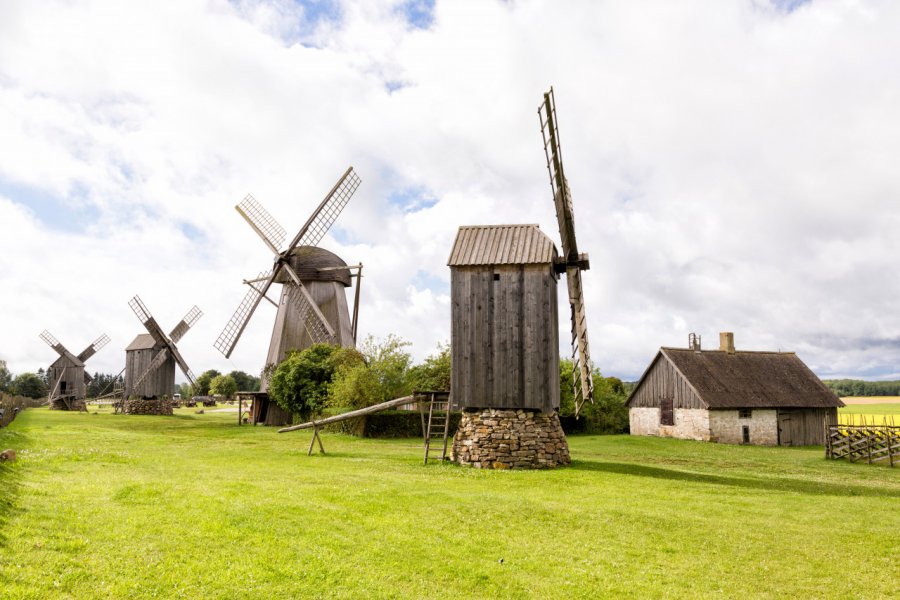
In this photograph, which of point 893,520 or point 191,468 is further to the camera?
point 191,468

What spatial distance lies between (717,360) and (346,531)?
115ft

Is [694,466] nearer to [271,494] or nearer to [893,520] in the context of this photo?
[893,520]

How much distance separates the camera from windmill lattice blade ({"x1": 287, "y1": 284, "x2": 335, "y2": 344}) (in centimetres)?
4406

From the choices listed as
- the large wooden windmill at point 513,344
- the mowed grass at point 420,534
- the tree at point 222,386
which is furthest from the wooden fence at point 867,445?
the tree at point 222,386

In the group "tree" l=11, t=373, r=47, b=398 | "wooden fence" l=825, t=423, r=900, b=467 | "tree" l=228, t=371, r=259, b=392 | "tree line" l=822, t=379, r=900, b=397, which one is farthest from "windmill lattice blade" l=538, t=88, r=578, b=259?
"tree line" l=822, t=379, r=900, b=397

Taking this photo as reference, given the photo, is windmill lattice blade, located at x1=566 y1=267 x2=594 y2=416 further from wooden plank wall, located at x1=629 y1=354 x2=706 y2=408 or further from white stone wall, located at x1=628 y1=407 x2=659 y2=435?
white stone wall, located at x1=628 y1=407 x2=659 y2=435

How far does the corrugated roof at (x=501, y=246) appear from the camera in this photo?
2116 centimetres

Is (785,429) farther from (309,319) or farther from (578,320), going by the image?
(309,319)

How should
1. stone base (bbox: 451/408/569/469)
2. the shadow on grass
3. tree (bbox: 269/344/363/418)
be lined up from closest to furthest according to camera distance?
the shadow on grass, stone base (bbox: 451/408/569/469), tree (bbox: 269/344/363/418)

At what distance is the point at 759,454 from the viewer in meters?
29.8

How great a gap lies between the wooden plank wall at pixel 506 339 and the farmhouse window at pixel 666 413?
68.0 ft

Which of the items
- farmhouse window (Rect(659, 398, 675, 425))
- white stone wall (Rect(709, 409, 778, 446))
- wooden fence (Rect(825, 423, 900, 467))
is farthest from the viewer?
farmhouse window (Rect(659, 398, 675, 425))

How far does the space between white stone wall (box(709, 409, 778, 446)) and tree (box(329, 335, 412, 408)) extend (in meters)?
18.4

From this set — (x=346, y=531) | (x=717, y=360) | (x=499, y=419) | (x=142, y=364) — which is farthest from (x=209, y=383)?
(x=346, y=531)
